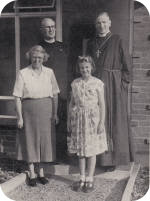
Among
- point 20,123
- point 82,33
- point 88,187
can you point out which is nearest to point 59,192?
point 88,187

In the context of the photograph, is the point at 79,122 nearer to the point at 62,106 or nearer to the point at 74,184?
the point at 62,106

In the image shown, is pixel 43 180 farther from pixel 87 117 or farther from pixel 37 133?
pixel 87 117

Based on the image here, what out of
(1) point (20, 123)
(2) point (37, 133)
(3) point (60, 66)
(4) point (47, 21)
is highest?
(4) point (47, 21)

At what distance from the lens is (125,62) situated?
382 centimetres

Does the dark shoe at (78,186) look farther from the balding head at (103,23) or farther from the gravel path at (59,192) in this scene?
the balding head at (103,23)

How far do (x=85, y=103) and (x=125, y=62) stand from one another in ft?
1.95

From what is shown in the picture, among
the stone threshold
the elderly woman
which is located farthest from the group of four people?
the stone threshold

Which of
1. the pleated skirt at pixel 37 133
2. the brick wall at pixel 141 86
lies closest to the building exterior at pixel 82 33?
the brick wall at pixel 141 86

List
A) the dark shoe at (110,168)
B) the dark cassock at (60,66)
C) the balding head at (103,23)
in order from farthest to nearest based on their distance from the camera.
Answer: the dark shoe at (110,168)
the dark cassock at (60,66)
the balding head at (103,23)

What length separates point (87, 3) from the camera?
3.72 metres

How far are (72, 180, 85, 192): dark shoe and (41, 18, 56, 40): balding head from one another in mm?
1569

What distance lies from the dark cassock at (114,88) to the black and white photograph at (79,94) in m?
0.01

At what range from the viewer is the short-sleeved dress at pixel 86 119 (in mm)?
3744

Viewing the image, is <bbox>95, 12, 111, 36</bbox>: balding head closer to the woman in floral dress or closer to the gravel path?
the woman in floral dress
